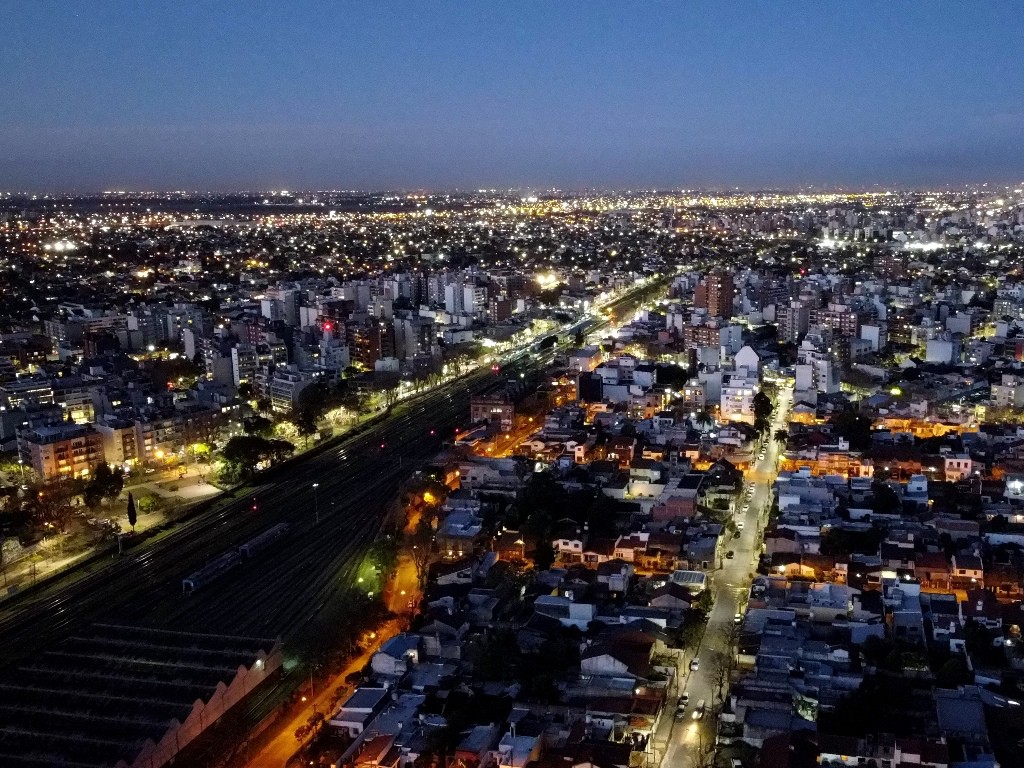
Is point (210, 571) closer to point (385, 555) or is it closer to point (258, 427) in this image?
point (385, 555)

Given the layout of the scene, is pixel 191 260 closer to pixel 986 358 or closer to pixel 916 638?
pixel 986 358

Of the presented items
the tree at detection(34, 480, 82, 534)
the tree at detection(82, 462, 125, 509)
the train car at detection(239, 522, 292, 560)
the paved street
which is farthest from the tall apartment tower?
the tree at detection(34, 480, 82, 534)

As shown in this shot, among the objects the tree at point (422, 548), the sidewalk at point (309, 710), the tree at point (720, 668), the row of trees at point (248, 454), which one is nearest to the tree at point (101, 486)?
the row of trees at point (248, 454)

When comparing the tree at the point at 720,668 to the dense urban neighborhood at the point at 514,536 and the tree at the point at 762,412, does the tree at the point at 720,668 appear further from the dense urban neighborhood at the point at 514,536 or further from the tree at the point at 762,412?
the tree at the point at 762,412

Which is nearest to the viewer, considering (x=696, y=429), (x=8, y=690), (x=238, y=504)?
(x=8, y=690)

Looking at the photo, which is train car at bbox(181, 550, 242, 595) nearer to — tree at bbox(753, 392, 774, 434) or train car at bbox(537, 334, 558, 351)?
tree at bbox(753, 392, 774, 434)

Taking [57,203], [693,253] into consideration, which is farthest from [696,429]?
[57,203]
